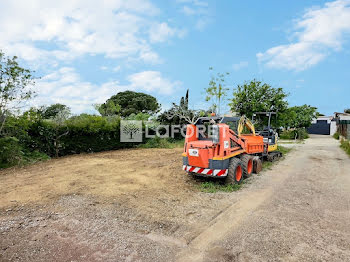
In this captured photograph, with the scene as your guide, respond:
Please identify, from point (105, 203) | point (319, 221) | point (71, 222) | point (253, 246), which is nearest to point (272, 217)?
point (319, 221)

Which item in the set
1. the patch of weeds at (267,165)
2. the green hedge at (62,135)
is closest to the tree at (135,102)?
the green hedge at (62,135)

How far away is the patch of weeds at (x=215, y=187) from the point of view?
226 inches

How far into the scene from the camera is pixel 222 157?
571cm

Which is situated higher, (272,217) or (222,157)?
(222,157)

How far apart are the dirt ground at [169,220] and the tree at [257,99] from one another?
A: 7.72m

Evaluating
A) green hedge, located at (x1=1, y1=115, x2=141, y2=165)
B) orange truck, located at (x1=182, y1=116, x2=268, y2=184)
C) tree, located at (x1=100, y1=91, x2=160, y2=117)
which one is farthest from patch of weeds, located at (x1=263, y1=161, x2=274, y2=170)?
tree, located at (x1=100, y1=91, x2=160, y2=117)

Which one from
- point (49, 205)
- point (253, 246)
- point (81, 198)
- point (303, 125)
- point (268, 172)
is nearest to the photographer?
point (253, 246)

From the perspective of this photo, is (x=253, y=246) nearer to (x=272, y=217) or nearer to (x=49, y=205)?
(x=272, y=217)

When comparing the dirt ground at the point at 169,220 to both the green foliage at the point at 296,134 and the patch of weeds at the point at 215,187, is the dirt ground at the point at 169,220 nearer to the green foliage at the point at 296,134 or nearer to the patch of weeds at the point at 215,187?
Result: the patch of weeds at the point at 215,187

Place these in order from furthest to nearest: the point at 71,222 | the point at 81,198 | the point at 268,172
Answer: the point at 268,172 → the point at 81,198 → the point at 71,222

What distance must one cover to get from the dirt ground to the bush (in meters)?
2.27

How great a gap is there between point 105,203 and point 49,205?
1.22 meters

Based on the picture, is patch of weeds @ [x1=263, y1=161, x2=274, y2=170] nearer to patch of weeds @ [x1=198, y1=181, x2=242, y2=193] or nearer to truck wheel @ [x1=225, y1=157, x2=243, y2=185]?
truck wheel @ [x1=225, y1=157, x2=243, y2=185]

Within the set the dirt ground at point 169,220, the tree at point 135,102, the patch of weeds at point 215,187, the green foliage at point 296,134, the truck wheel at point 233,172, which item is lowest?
the dirt ground at point 169,220
